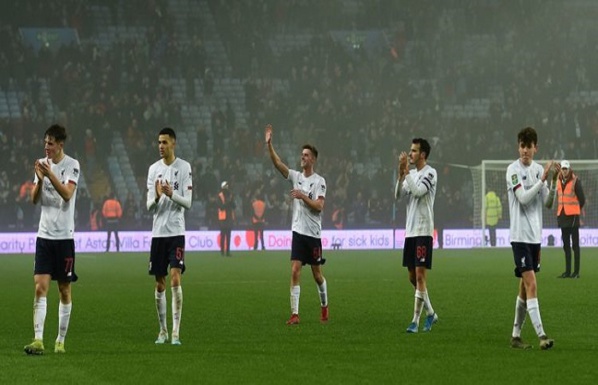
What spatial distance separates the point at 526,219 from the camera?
40.7 feet

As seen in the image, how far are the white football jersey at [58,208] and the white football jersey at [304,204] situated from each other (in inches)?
170

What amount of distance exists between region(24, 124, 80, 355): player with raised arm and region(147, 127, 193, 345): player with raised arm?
111 cm

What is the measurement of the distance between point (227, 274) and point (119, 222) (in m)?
14.0

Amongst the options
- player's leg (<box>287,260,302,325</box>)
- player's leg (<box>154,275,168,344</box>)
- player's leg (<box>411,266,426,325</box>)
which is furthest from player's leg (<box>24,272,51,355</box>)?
player's leg (<box>411,266,426,325</box>)

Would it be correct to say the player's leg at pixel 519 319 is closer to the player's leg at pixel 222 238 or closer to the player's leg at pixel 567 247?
the player's leg at pixel 567 247

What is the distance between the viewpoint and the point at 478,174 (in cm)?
4528

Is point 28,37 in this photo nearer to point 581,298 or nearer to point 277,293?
point 277,293

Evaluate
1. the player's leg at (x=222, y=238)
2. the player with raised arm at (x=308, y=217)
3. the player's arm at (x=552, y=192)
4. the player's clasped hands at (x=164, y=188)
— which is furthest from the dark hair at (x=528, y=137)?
the player's leg at (x=222, y=238)

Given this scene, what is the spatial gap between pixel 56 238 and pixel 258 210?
27.2m

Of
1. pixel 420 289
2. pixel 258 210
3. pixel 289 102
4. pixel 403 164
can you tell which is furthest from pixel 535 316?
pixel 289 102

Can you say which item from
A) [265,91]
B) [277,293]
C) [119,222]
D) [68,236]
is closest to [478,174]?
[265,91]

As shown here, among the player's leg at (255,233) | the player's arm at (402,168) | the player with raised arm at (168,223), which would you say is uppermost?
the player's leg at (255,233)

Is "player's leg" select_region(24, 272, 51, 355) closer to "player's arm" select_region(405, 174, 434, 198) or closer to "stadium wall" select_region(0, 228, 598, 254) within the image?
"player's arm" select_region(405, 174, 434, 198)

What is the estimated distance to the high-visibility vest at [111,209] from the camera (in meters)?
38.7
